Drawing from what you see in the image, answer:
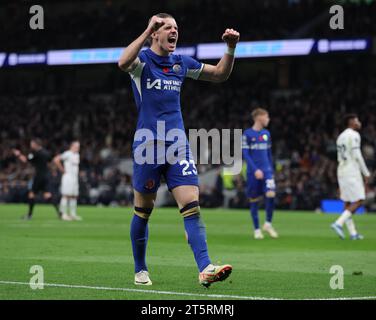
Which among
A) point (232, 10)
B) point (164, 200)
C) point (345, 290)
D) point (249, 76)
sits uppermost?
point (232, 10)

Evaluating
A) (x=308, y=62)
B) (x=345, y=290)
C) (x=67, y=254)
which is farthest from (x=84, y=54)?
(x=345, y=290)

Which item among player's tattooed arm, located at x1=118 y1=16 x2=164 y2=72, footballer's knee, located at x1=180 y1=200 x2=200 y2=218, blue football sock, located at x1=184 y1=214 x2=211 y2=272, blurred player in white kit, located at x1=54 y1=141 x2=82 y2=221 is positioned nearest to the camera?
player's tattooed arm, located at x1=118 y1=16 x2=164 y2=72

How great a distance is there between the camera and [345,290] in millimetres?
9164

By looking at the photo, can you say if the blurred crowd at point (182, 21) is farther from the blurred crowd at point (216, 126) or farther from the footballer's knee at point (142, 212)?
the footballer's knee at point (142, 212)

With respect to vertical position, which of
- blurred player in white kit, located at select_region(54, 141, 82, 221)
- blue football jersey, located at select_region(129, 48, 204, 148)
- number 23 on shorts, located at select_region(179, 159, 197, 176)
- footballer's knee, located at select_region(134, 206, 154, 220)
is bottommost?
blurred player in white kit, located at select_region(54, 141, 82, 221)

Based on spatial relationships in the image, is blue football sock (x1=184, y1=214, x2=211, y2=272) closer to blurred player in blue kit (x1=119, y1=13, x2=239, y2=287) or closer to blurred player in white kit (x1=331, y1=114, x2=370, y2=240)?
blurred player in blue kit (x1=119, y1=13, x2=239, y2=287)

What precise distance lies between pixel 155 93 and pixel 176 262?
385 centimetres

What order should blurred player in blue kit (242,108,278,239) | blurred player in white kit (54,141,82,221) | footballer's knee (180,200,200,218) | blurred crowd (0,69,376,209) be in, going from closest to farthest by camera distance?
1. footballer's knee (180,200,200,218)
2. blurred player in blue kit (242,108,278,239)
3. blurred player in white kit (54,141,82,221)
4. blurred crowd (0,69,376,209)

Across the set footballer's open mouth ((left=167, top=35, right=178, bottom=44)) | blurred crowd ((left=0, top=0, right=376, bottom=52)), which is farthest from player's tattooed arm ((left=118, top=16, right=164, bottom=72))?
blurred crowd ((left=0, top=0, right=376, bottom=52))

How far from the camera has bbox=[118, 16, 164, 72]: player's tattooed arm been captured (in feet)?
28.8

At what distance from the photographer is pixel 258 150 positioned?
733 inches

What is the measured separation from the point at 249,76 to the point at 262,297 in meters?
40.2

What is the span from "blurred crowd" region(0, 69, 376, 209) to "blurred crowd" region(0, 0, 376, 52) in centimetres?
327
